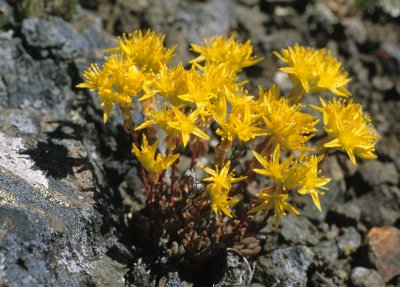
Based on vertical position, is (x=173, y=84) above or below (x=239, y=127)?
above

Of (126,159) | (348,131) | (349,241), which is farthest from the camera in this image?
(349,241)

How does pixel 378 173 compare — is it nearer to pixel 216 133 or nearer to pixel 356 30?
pixel 356 30

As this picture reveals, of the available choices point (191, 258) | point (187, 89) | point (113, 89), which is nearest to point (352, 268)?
point (191, 258)

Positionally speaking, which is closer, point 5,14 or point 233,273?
point 233,273

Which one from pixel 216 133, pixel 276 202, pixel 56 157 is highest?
pixel 216 133

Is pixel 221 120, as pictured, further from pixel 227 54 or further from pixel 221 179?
pixel 227 54

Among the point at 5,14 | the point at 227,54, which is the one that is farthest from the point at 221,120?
the point at 5,14

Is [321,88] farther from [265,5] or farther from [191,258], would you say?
[265,5]

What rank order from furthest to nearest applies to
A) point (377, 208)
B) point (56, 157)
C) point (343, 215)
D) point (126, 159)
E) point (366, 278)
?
1. point (377, 208)
2. point (343, 215)
3. point (126, 159)
4. point (366, 278)
5. point (56, 157)

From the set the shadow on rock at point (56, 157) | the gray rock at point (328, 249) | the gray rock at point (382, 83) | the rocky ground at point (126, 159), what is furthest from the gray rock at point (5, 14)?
the gray rock at point (382, 83)
